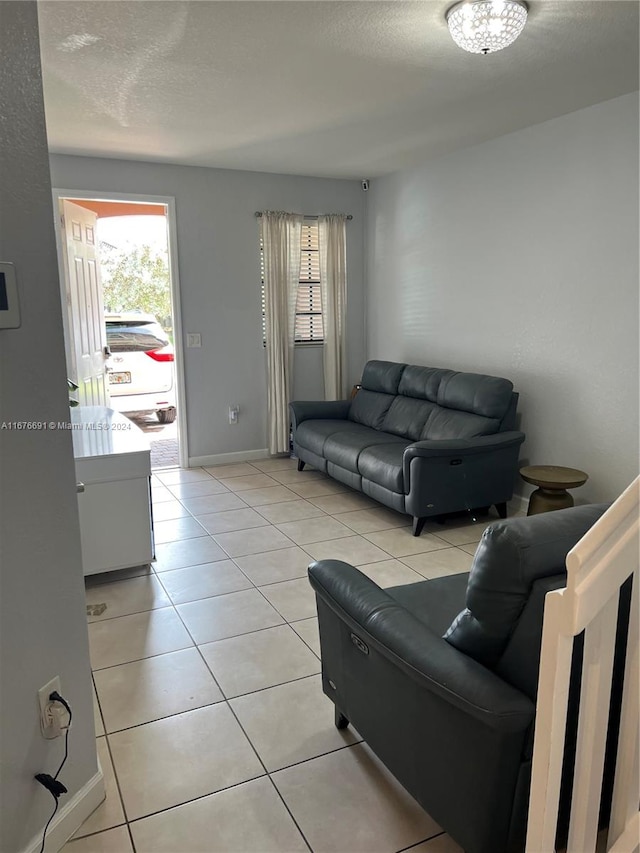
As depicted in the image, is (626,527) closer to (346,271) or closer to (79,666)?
(79,666)

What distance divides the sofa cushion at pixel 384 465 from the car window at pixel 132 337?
201 inches

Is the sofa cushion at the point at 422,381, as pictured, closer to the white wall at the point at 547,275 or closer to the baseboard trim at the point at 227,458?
the white wall at the point at 547,275

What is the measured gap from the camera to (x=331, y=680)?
209 centimetres

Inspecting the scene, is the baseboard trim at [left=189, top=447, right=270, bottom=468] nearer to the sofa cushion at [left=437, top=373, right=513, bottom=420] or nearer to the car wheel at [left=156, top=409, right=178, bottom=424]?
the sofa cushion at [left=437, top=373, right=513, bottom=420]

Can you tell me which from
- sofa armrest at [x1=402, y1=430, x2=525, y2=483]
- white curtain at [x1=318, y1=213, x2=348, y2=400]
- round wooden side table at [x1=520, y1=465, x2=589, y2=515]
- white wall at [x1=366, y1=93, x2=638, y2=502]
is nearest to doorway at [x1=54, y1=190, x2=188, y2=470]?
white curtain at [x1=318, y1=213, x2=348, y2=400]

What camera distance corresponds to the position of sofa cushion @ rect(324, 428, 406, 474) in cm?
446

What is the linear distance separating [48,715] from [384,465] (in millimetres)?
2800

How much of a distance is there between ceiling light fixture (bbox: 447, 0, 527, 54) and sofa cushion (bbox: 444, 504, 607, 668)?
198cm

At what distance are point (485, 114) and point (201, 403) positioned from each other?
3179 millimetres

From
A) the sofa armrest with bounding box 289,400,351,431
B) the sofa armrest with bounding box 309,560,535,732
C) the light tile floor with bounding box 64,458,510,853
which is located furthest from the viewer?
the sofa armrest with bounding box 289,400,351,431

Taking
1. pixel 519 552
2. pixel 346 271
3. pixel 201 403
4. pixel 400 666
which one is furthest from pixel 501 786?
pixel 346 271

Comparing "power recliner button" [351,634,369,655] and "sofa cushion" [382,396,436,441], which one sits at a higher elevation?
"sofa cushion" [382,396,436,441]

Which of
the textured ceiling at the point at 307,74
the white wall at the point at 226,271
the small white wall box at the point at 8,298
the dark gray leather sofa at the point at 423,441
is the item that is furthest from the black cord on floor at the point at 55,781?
the white wall at the point at 226,271

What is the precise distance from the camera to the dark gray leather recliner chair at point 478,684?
4.48 ft
